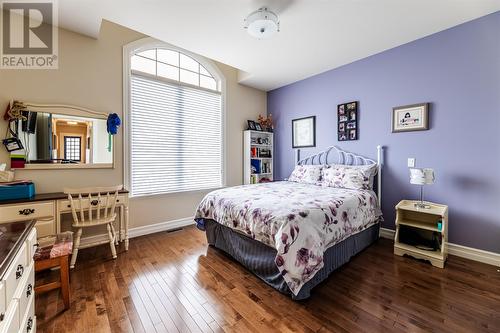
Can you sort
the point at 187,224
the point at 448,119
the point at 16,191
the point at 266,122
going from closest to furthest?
the point at 16,191 → the point at 448,119 → the point at 187,224 → the point at 266,122

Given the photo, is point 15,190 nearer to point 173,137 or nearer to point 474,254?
point 173,137

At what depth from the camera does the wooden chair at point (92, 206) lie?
2252mm

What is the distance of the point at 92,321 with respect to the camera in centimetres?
152

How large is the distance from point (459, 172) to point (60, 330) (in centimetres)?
395

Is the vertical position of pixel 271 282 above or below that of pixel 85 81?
below

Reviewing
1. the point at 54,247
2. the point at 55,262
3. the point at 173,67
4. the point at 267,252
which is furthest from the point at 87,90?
the point at 267,252

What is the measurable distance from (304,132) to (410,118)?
1.67 metres

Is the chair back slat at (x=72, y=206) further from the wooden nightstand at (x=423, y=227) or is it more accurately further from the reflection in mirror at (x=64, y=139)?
the wooden nightstand at (x=423, y=227)

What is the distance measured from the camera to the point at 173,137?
11.7 ft

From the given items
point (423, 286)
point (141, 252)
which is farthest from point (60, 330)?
point (423, 286)

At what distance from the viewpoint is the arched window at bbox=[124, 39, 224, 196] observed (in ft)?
10.4

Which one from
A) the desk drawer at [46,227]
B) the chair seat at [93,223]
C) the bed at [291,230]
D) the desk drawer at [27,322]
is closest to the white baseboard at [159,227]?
the chair seat at [93,223]

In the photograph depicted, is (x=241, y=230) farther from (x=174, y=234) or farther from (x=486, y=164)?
(x=486, y=164)

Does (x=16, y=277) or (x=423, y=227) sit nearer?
(x=16, y=277)
